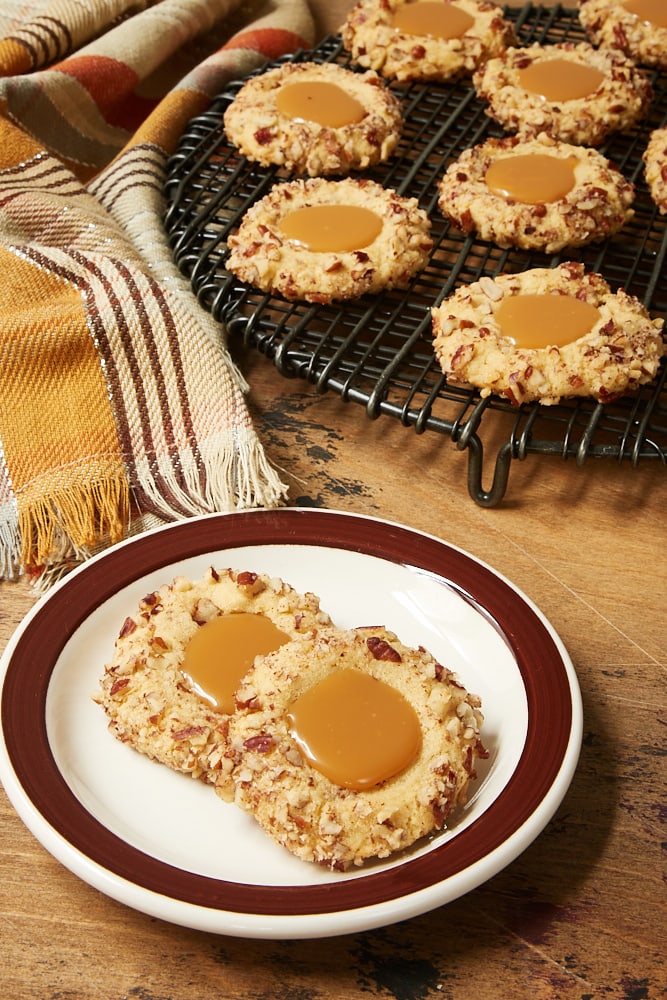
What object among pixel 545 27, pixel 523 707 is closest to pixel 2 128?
pixel 545 27

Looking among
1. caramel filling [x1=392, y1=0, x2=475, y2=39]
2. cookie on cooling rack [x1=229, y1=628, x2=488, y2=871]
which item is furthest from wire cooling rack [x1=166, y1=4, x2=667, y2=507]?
cookie on cooling rack [x1=229, y1=628, x2=488, y2=871]

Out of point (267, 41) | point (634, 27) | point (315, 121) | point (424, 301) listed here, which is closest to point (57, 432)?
point (424, 301)

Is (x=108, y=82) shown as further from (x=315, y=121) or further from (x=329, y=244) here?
(x=329, y=244)

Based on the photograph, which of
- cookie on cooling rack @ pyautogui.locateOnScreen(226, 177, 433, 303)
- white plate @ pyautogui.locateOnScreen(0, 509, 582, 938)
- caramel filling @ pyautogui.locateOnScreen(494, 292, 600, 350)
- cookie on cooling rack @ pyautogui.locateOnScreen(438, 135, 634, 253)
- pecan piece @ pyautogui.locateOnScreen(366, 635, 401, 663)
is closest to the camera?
white plate @ pyautogui.locateOnScreen(0, 509, 582, 938)

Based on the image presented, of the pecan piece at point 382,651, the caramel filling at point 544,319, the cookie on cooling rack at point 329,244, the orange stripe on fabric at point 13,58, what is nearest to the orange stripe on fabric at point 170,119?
the orange stripe on fabric at point 13,58

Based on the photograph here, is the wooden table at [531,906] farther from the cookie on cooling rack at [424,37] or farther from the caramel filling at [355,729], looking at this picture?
the cookie on cooling rack at [424,37]

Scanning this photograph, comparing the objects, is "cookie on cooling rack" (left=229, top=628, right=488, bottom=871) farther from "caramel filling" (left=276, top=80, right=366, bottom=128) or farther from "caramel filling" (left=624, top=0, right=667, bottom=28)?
"caramel filling" (left=624, top=0, right=667, bottom=28)
